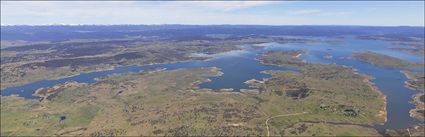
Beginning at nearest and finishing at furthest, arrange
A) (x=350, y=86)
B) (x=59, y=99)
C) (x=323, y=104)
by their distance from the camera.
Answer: (x=323, y=104), (x=59, y=99), (x=350, y=86)

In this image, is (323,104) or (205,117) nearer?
(205,117)

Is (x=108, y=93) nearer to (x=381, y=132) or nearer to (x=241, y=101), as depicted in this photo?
(x=241, y=101)

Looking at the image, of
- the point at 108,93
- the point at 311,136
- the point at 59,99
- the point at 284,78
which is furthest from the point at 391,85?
the point at 59,99

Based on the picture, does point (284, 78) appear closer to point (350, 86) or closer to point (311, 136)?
point (350, 86)

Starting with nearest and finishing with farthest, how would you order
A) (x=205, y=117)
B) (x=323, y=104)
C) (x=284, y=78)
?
(x=205, y=117) → (x=323, y=104) → (x=284, y=78)

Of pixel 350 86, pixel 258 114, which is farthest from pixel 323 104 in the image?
pixel 350 86

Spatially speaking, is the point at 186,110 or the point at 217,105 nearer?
the point at 186,110

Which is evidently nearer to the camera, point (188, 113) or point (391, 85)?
point (188, 113)

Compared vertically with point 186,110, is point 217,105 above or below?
above

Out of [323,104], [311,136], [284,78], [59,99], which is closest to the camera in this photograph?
[311,136]
